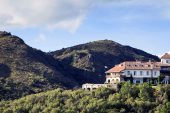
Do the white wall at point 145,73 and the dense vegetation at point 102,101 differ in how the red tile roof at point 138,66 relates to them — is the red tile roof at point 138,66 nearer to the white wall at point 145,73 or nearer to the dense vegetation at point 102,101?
the white wall at point 145,73

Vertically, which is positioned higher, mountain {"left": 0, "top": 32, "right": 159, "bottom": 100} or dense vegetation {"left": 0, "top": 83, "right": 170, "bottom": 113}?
mountain {"left": 0, "top": 32, "right": 159, "bottom": 100}

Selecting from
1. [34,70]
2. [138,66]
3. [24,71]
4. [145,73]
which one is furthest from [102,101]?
[34,70]

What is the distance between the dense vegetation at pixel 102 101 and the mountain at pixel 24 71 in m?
15.0

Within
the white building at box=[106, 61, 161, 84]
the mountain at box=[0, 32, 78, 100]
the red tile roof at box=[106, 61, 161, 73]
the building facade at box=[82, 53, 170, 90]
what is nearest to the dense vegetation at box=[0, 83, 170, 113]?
the building facade at box=[82, 53, 170, 90]

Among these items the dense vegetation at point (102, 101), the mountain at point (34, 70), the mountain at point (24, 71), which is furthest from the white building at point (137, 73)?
the mountain at point (24, 71)

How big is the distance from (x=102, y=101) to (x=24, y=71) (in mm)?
43975

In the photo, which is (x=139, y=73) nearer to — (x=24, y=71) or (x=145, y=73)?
(x=145, y=73)

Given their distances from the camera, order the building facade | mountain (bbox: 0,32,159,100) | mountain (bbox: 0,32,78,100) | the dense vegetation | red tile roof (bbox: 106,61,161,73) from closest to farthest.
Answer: the dense vegetation < the building facade < red tile roof (bbox: 106,61,161,73) < mountain (bbox: 0,32,78,100) < mountain (bbox: 0,32,159,100)

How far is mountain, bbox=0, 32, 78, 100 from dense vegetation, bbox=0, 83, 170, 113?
1505cm

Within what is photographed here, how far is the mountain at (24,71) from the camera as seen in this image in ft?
463

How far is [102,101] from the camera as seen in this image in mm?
114938

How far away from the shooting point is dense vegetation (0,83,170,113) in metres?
113

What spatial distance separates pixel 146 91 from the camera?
116m

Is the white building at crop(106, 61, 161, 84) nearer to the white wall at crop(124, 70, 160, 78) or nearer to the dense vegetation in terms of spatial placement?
the white wall at crop(124, 70, 160, 78)
